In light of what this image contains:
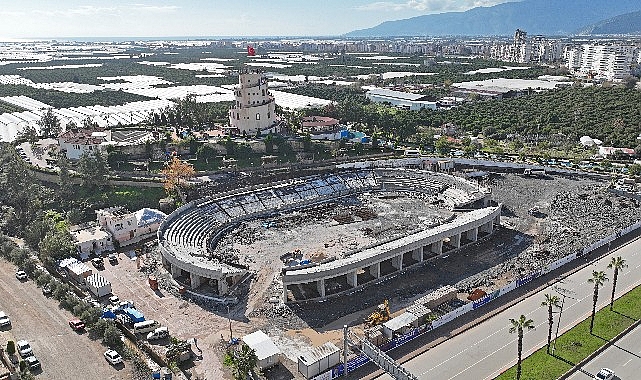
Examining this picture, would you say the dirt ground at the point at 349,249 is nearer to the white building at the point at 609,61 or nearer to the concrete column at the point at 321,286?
the concrete column at the point at 321,286

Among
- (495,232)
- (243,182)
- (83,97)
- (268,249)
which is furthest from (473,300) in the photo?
(83,97)

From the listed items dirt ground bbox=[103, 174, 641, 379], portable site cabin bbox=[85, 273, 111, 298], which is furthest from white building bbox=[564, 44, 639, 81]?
portable site cabin bbox=[85, 273, 111, 298]

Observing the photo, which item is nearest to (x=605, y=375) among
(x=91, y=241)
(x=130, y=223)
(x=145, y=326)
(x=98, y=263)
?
(x=145, y=326)

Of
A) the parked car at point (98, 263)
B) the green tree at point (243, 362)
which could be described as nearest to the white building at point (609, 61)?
the parked car at point (98, 263)

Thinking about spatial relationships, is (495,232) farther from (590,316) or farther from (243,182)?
(243,182)

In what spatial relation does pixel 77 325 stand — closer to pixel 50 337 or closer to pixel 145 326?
pixel 50 337

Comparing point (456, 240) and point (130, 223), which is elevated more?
point (130, 223)
